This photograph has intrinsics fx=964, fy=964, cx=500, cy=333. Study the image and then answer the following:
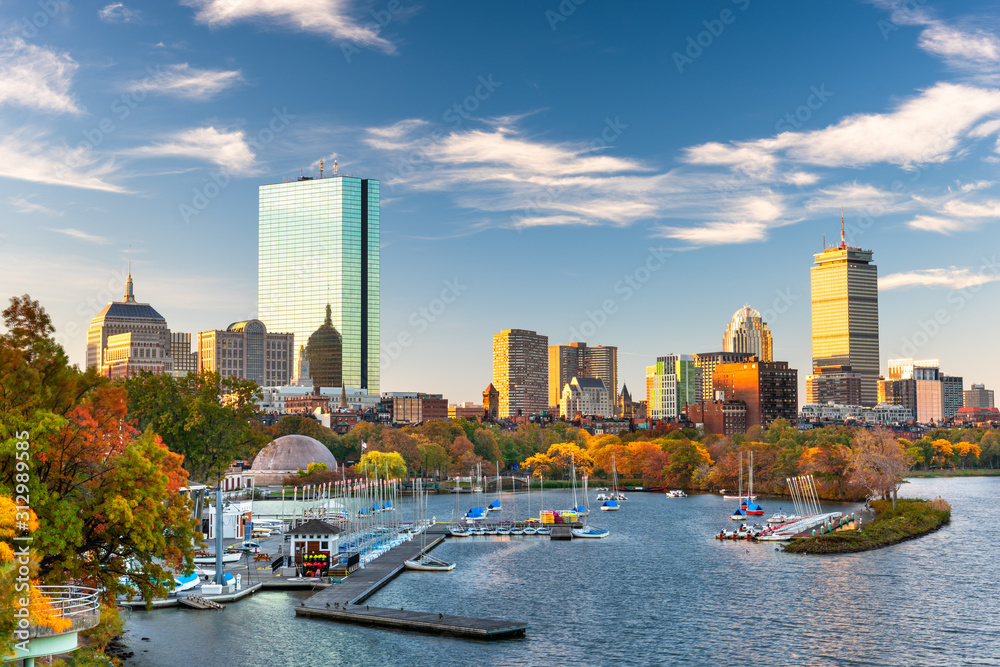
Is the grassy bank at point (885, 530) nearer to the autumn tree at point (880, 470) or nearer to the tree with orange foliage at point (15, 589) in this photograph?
the autumn tree at point (880, 470)

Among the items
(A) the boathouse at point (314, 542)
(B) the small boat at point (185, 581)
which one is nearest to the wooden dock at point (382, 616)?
(A) the boathouse at point (314, 542)

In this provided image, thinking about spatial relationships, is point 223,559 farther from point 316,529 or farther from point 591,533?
point 591,533

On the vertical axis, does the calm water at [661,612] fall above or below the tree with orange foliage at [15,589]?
below

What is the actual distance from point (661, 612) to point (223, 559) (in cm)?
4117

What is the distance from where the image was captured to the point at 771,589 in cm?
8062

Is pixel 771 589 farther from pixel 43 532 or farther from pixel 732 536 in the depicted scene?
pixel 43 532

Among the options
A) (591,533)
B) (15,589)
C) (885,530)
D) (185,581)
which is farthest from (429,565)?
(15,589)

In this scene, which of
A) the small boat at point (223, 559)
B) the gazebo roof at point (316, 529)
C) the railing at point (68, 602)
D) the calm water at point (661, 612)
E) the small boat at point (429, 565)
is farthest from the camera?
the small boat at point (429, 565)

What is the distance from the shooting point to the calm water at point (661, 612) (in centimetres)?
5822

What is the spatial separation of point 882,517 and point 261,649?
A: 9463 centimetres

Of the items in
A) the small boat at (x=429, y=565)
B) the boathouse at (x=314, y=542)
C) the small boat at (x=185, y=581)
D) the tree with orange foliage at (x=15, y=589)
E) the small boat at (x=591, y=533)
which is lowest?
the small boat at (x=591, y=533)

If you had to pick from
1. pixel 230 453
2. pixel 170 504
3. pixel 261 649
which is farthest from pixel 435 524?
pixel 170 504

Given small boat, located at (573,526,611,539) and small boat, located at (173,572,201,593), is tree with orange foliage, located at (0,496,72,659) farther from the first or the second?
small boat, located at (573,526,611,539)

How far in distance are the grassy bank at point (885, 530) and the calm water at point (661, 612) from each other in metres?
3.12
